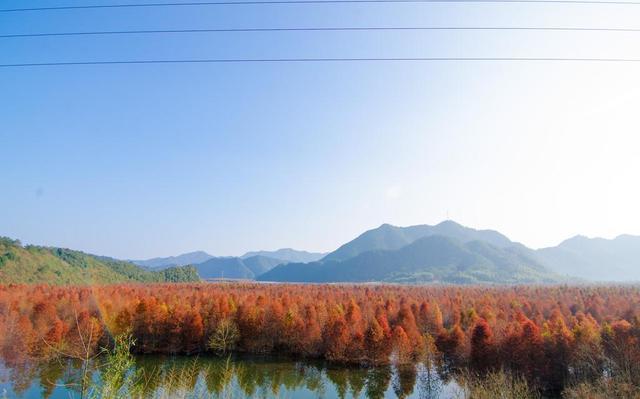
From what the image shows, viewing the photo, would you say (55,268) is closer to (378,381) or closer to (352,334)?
(352,334)

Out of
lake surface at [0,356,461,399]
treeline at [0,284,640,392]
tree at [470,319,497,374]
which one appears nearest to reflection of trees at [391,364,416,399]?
lake surface at [0,356,461,399]

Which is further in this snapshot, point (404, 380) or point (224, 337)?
point (224, 337)

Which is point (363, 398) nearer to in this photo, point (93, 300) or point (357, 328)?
point (357, 328)

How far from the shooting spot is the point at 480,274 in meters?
180

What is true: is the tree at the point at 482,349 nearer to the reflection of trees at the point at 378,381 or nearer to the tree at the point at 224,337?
the reflection of trees at the point at 378,381

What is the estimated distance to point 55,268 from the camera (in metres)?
101

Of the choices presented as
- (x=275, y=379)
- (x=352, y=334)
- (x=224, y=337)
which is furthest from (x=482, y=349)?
(x=224, y=337)

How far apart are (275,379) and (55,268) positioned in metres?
90.6

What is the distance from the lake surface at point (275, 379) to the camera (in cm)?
2958

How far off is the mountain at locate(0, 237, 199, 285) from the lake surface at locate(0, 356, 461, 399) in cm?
6363

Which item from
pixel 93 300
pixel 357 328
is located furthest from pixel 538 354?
pixel 93 300

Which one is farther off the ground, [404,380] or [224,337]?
[224,337]

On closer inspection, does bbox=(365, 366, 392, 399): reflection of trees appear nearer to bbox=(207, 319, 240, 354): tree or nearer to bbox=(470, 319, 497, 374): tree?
bbox=(470, 319, 497, 374): tree

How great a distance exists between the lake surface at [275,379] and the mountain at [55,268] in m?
63.6
